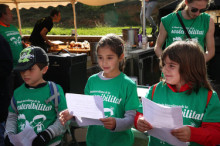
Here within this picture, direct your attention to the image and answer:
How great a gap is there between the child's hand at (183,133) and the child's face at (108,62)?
2.15 ft

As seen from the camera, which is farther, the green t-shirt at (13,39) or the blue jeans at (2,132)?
the green t-shirt at (13,39)

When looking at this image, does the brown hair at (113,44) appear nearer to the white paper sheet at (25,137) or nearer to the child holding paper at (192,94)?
the child holding paper at (192,94)

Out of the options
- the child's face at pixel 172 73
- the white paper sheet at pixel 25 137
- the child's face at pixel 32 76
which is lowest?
the white paper sheet at pixel 25 137

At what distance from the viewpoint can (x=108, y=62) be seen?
1.74 metres

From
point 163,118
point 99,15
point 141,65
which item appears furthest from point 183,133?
point 99,15

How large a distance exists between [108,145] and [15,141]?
63 centimetres

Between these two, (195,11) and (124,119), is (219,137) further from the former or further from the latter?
(195,11)

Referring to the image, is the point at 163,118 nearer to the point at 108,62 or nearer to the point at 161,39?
the point at 108,62

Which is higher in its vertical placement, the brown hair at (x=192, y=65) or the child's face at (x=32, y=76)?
the brown hair at (x=192, y=65)

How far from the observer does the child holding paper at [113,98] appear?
5.25 ft

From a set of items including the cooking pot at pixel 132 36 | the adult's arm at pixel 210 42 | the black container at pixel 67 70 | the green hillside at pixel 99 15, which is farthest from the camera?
the green hillside at pixel 99 15

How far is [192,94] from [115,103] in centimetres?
50

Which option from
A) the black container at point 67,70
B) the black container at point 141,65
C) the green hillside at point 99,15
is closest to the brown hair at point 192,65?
the black container at point 67,70

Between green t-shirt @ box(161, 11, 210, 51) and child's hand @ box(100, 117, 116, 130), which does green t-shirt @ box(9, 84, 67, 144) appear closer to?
child's hand @ box(100, 117, 116, 130)
